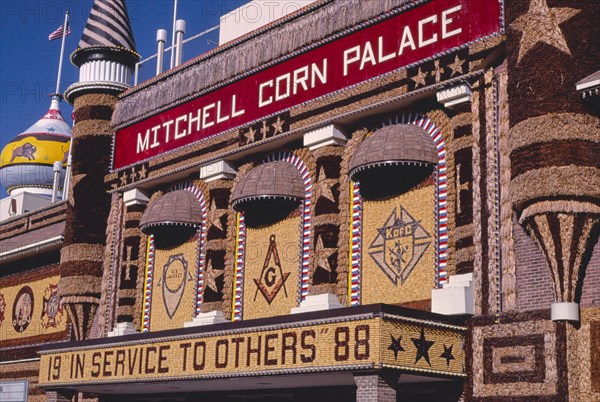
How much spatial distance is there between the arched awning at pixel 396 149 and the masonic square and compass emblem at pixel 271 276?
3967mm

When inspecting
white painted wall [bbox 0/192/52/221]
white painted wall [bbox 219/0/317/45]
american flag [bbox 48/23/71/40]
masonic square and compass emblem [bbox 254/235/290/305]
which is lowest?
masonic square and compass emblem [bbox 254/235/290/305]

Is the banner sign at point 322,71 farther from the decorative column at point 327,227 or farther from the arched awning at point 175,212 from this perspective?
the arched awning at point 175,212

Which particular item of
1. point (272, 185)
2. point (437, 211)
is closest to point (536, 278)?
point (437, 211)

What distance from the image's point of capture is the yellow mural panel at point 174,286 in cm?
2581

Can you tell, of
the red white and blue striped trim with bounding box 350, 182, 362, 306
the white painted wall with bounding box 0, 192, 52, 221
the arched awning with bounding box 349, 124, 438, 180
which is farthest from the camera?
the white painted wall with bounding box 0, 192, 52, 221

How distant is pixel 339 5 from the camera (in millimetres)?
22344

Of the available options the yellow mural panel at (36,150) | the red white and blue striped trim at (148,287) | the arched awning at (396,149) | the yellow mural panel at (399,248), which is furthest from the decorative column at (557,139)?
the yellow mural panel at (36,150)

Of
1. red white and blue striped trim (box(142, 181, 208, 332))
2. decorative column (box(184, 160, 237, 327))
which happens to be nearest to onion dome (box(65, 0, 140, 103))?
red white and blue striped trim (box(142, 181, 208, 332))

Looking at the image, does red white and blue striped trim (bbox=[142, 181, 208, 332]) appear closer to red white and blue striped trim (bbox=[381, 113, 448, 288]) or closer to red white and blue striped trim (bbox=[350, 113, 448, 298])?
red white and blue striped trim (bbox=[350, 113, 448, 298])

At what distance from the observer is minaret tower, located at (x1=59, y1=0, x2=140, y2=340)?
28828mm

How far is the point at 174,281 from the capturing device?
26.5m

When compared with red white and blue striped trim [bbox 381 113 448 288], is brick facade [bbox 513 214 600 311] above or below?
below

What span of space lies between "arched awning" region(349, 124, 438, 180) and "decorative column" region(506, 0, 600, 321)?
2522mm

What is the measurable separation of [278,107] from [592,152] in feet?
30.6
